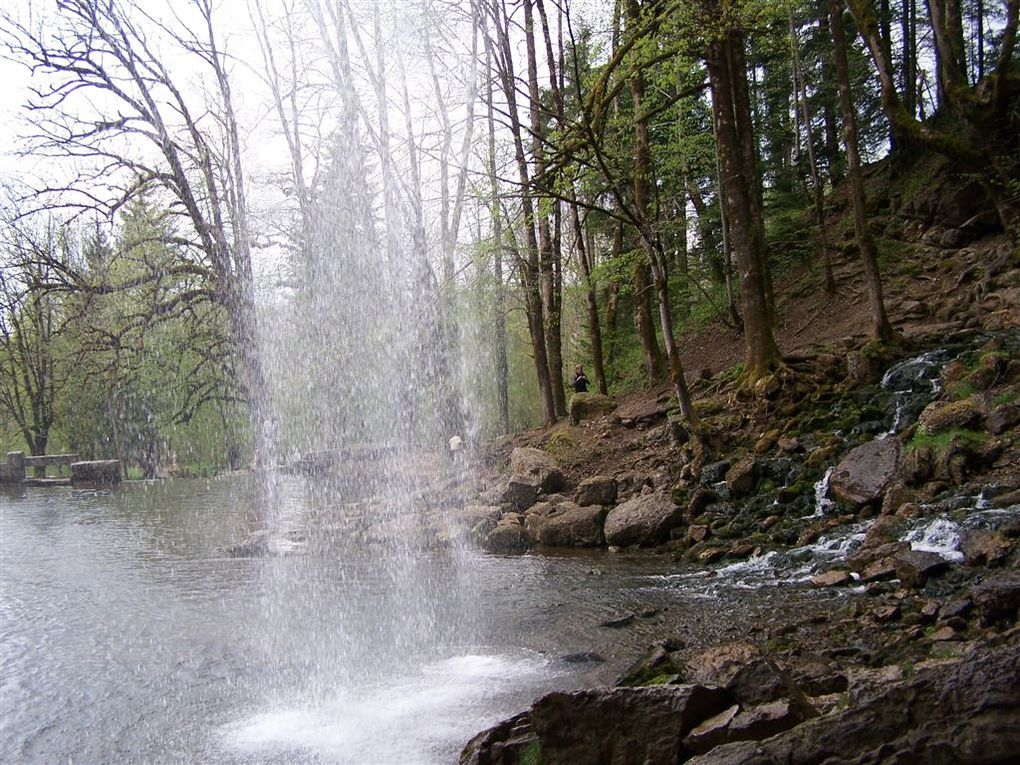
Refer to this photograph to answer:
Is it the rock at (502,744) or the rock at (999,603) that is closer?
the rock at (502,744)

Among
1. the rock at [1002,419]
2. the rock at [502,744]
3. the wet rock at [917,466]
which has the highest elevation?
the rock at [1002,419]

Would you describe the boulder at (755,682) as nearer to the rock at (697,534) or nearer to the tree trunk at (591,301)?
the rock at (697,534)

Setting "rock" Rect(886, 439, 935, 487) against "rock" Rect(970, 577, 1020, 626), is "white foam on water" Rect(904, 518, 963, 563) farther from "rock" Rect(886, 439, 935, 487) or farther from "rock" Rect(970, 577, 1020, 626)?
"rock" Rect(970, 577, 1020, 626)

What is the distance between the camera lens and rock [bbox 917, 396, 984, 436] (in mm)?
8797

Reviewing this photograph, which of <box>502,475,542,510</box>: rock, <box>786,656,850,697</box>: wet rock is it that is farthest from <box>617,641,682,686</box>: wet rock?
<box>502,475,542,510</box>: rock

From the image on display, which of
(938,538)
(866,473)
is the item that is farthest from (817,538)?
(938,538)

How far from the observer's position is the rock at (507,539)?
1146 centimetres

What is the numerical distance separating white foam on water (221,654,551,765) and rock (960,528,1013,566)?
3579 mm

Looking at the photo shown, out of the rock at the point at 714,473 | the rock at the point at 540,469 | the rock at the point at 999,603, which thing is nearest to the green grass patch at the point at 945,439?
the rock at the point at 714,473

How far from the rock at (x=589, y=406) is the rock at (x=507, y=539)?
4846mm

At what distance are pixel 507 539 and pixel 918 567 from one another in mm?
6319

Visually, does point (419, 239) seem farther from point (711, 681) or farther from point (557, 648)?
point (711, 681)

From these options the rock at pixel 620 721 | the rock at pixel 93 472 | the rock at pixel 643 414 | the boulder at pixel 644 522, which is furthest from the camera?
the rock at pixel 93 472

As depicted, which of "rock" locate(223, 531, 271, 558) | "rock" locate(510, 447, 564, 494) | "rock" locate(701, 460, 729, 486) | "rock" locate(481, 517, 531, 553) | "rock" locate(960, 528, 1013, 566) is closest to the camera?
"rock" locate(960, 528, 1013, 566)
